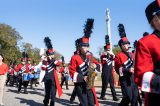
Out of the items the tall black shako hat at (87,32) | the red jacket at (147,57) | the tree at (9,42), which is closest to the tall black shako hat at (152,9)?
the red jacket at (147,57)

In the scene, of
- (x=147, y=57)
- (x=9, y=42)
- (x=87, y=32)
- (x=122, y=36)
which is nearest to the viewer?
(x=147, y=57)

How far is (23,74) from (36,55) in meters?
56.2

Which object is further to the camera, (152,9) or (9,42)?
(9,42)

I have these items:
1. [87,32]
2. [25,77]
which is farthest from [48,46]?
[25,77]

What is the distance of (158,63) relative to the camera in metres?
3.29

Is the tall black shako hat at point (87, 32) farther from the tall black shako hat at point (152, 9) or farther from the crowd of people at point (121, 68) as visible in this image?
the tall black shako hat at point (152, 9)

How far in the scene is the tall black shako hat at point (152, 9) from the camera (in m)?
3.23

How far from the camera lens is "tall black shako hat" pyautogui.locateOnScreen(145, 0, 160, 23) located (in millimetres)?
3229

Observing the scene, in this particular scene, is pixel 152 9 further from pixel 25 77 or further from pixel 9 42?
pixel 9 42

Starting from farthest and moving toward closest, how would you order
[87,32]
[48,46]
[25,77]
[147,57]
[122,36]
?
[25,77], [48,46], [122,36], [87,32], [147,57]

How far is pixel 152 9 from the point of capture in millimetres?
3260

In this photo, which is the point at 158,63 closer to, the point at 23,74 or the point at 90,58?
the point at 90,58

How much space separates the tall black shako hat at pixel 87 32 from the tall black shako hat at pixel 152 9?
5.23 meters

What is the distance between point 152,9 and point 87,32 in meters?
6.19
